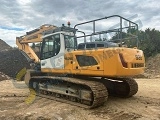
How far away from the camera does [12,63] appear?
2433cm

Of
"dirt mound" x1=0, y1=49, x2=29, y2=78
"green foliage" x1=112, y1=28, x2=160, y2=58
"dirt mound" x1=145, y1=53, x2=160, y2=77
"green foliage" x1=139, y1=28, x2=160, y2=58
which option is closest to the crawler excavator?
"dirt mound" x1=0, y1=49, x2=29, y2=78

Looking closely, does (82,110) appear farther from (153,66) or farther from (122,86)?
(153,66)

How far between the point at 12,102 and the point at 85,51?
382cm

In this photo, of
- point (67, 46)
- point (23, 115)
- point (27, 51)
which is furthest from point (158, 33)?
point (23, 115)

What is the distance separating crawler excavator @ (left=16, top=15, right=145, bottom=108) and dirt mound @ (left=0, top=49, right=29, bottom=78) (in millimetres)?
11511

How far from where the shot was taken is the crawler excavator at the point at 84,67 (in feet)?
25.6

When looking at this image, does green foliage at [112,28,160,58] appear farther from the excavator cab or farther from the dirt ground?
the dirt ground

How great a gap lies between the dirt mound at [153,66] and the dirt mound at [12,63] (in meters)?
12.3

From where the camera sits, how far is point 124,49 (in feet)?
25.6

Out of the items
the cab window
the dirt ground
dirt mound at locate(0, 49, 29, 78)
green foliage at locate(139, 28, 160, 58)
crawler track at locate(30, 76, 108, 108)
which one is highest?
green foliage at locate(139, 28, 160, 58)

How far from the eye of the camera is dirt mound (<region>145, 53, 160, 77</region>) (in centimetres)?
2233

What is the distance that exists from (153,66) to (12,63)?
1450cm

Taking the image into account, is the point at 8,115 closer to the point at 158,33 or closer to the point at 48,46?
the point at 48,46

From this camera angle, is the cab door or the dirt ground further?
Result: the cab door
